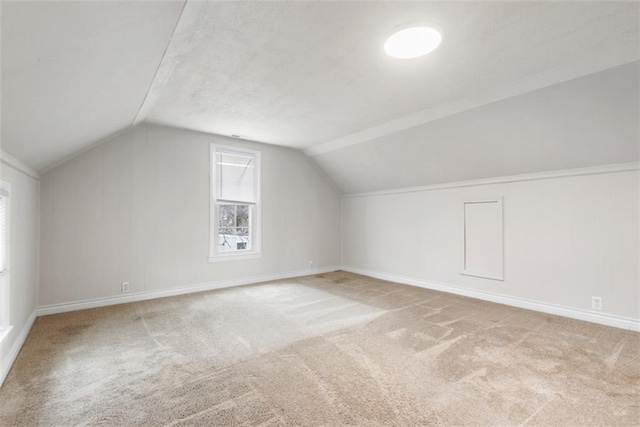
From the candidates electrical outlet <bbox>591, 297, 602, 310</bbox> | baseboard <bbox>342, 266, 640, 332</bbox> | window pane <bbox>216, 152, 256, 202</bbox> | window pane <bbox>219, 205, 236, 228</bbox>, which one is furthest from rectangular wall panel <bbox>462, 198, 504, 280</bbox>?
window pane <bbox>219, 205, 236, 228</bbox>

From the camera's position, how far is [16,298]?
2.56 m

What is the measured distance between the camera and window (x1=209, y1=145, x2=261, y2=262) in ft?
15.6

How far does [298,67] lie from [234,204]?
2950 mm

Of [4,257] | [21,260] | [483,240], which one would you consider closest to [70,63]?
[4,257]

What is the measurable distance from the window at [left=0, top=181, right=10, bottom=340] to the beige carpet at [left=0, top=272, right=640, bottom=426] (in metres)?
0.38

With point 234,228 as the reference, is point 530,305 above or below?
below

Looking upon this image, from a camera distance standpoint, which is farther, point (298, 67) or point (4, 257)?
point (298, 67)

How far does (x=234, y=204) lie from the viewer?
16.4 feet

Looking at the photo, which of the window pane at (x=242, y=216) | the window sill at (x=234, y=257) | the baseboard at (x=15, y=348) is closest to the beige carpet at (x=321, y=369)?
the baseboard at (x=15, y=348)

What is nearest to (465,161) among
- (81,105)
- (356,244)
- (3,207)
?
(356,244)

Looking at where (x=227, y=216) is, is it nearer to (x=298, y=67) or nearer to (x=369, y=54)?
(x=298, y=67)

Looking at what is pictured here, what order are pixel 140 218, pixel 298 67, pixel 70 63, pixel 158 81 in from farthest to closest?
1. pixel 140 218
2. pixel 158 81
3. pixel 298 67
4. pixel 70 63

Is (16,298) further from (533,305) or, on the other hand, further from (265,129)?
(533,305)

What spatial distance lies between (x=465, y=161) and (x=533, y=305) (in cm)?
199
